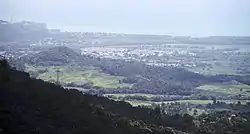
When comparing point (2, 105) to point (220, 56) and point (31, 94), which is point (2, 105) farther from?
point (220, 56)

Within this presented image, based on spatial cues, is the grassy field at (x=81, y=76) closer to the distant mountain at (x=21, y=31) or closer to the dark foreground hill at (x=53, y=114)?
the dark foreground hill at (x=53, y=114)

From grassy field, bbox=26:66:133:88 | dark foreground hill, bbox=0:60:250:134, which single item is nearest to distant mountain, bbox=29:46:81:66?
grassy field, bbox=26:66:133:88

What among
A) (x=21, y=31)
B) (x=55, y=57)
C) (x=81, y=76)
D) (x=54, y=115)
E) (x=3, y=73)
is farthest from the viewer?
(x=21, y=31)

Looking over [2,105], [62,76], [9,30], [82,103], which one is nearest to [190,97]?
[62,76]

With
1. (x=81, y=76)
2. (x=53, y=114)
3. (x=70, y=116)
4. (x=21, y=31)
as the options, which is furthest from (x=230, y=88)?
(x=21, y=31)

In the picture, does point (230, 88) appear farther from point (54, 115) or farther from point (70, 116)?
point (54, 115)

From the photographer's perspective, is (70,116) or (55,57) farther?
(55,57)

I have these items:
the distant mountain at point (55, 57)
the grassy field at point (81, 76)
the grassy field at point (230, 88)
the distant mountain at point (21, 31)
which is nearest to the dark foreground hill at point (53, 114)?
the grassy field at point (81, 76)
